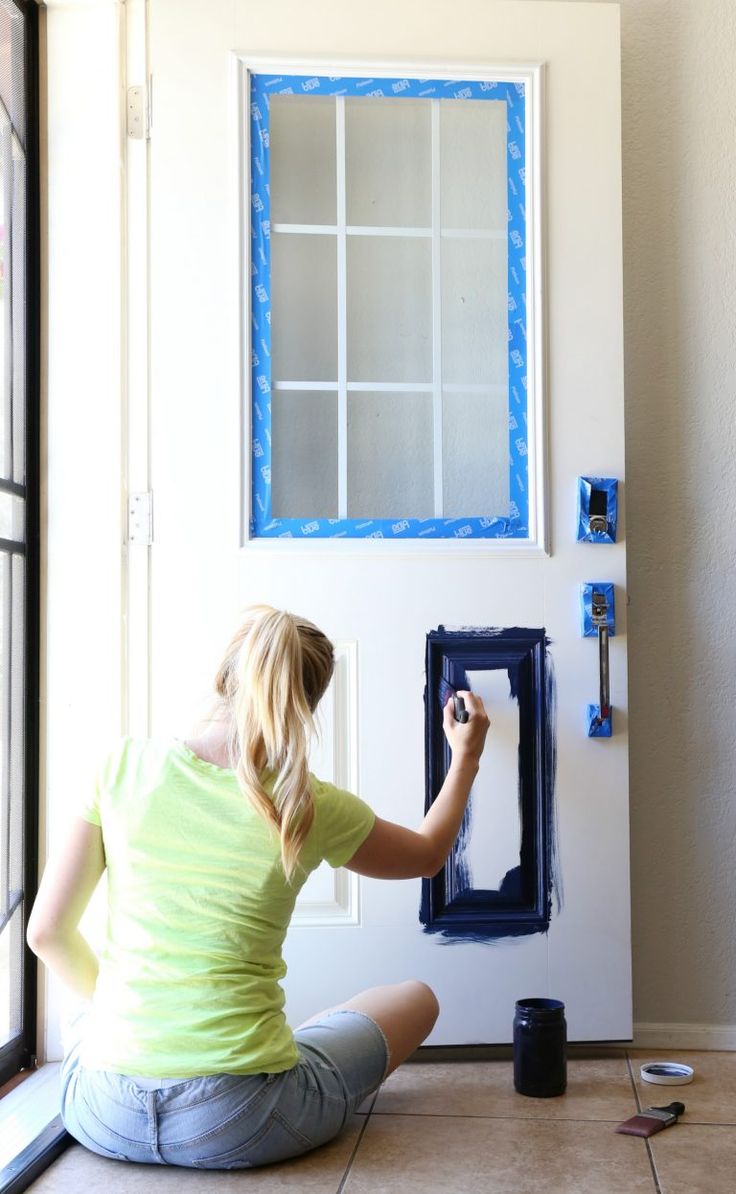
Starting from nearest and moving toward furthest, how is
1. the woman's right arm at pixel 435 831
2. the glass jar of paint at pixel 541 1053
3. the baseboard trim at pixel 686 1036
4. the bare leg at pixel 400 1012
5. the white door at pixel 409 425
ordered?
the woman's right arm at pixel 435 831
the bare leg at pixel 400 1012
the glass jar of paint at pixel 541 1053
the white door at pixel 409 425
the baseboard trim at pixel 686 1036

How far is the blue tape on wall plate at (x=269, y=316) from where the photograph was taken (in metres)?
2.33

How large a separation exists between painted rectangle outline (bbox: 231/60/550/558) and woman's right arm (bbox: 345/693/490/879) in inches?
14.3

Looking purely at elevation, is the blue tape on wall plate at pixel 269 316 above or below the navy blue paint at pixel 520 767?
above

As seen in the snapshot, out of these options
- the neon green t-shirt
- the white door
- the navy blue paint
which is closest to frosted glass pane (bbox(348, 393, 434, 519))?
the white door

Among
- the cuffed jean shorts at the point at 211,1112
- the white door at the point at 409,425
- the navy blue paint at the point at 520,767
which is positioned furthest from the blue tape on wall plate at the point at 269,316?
the cuffed jean shorts at the point at 211,1112

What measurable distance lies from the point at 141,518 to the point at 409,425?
565 millimetres

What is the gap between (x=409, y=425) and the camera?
237 centimetres

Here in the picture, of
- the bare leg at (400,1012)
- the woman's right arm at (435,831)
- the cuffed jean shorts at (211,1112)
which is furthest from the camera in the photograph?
the bare leg at (400,1012)

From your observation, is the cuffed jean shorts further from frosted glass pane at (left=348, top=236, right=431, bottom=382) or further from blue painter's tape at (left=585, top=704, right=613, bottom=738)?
frosted glass pane at (left=348, top=236, right=431, bottom=382)

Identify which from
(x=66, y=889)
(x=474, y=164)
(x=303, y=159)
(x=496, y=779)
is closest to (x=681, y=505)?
(x=496, y=779)

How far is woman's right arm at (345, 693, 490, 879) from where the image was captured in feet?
6.04

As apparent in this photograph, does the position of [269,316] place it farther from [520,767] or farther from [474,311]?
[520,767]

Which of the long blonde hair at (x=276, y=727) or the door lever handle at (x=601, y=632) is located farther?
the door lever handle at (x=601, y=632)

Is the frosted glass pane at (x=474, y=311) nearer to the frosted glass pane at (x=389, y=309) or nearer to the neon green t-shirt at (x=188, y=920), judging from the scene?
the frosted glass pane at (x=389, y=309)
